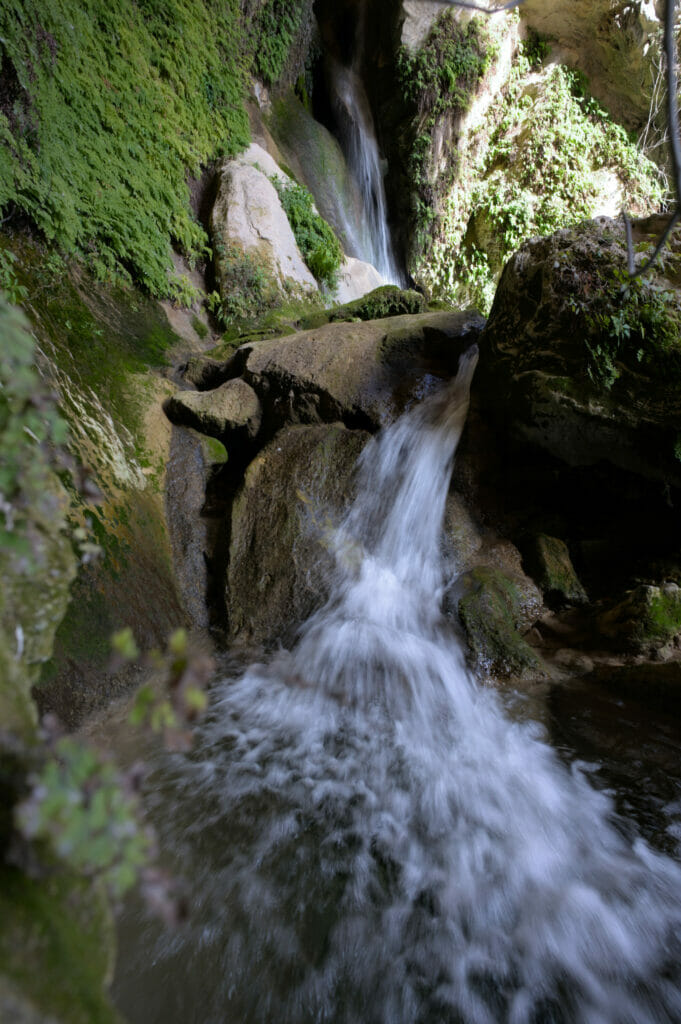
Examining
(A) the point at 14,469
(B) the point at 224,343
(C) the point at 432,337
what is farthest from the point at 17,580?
(B) the point at 224,343

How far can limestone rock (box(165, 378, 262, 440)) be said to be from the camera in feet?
17.3

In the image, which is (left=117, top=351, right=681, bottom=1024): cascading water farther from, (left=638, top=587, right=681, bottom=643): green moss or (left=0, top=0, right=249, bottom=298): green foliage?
(left=0, top=0, right=249, bottom=298): green foliage

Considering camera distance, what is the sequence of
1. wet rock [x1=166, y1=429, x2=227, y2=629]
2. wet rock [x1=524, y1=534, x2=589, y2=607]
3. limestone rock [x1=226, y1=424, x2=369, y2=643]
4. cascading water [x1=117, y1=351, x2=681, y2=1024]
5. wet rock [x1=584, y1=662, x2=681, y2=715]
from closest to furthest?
cascading water [x1=117, y1=351, x2=681, y2=1024] < wet rock [x1=584, y1=662, x2=681, y2=715] < limestone rock [x1=226, y1=424, x2=369, y2=643] < wet rock [x1=166, y1=429, x2=227, y2=629] < wet rock [x1=524, y1=534, x2=589, y2=607]

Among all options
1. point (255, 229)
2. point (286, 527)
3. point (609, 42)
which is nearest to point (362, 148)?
point (609, 42)

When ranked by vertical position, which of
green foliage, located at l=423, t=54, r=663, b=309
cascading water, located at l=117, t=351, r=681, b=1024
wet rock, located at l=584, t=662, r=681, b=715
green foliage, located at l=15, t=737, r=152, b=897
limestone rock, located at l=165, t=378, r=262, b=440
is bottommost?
cascading water, located at l=117, t=351, r=681, b=1024

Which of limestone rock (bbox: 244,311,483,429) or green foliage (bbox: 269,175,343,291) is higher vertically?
green foliage (bbox: 269,175,343,291)

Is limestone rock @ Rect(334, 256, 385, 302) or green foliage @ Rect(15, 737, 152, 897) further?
limestone rock @ Rect(334, 256, 385, 302)

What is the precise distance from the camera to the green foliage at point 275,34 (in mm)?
10805

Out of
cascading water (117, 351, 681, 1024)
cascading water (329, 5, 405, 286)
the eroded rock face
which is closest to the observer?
cascading water (117, 351, 681, 1024)

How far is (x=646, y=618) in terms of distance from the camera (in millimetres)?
3963

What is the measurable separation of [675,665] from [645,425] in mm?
1866

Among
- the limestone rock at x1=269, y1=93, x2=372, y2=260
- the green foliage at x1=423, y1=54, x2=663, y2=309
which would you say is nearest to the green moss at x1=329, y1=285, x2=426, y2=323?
the green foliage at x1=423, y1=54, x2=663, y2=309

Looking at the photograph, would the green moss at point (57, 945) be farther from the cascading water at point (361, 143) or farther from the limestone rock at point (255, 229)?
the cascading water at point (361, 143)

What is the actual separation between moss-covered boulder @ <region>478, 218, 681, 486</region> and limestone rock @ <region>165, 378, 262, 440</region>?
273 centimetres
